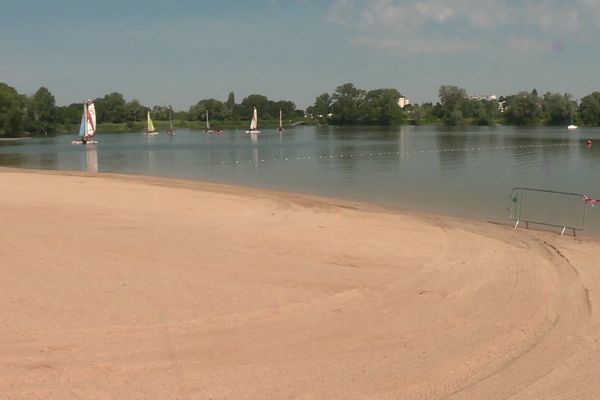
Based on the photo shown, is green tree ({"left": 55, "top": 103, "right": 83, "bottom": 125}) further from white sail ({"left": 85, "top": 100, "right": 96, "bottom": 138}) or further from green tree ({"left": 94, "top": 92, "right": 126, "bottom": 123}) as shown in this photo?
white sail ({"left": 85, "top": 100, "right": 96, "bottom": 138})

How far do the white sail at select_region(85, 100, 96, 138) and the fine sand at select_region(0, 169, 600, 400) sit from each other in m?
64.1

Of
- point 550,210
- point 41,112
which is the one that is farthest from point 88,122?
point 41,112

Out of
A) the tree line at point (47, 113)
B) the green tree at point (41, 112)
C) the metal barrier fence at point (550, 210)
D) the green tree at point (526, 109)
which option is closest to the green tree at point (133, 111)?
the tree line at point (47, 113)

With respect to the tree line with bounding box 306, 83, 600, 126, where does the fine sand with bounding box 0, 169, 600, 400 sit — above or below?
below

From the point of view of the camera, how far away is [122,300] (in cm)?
700

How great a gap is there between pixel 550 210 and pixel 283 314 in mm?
15195

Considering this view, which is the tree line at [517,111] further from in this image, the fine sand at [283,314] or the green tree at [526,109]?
the fine sand at [283,314]

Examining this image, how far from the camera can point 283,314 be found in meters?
6.98

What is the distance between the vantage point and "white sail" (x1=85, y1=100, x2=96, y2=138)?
236 ft

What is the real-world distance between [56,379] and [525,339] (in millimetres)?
5172

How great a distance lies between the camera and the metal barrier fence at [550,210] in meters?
16.8

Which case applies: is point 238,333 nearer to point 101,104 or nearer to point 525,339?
point 525,339

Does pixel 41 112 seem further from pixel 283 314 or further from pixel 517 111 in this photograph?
pixel 283 314

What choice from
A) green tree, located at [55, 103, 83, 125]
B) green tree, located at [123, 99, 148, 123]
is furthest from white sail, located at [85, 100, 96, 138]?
green tree, located at [123, 99, 148, 123]
